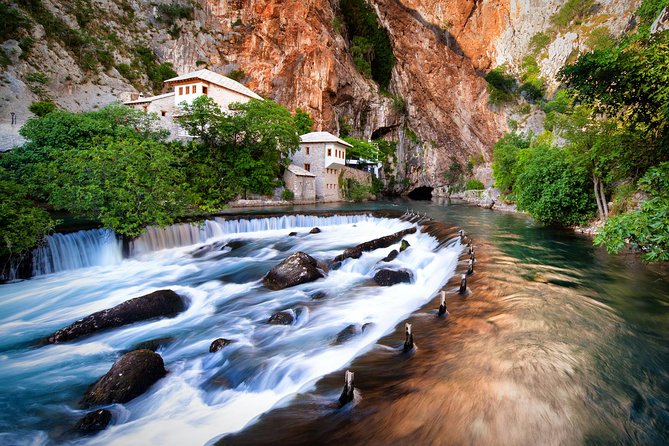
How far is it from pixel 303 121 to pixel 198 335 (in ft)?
128

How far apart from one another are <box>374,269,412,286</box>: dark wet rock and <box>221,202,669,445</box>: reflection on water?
2.40 metres

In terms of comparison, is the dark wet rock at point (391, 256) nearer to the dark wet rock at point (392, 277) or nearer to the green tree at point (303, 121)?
the dark wet rock at point (392, 277)

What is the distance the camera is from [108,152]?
13.4m

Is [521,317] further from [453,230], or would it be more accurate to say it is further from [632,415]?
[453,230]

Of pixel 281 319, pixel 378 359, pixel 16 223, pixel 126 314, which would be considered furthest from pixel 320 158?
pixel 378 359

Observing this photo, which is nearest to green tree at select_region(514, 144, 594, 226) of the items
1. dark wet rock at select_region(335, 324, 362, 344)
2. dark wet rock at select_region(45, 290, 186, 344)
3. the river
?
the river

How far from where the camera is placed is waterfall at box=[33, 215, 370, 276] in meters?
12.1

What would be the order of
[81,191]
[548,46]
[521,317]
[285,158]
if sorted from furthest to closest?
[548,46] → [285,158] → [81,191] → [521,317]

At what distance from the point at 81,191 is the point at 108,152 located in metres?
1.84

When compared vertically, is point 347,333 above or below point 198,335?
above

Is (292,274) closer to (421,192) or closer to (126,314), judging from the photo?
(126,314)

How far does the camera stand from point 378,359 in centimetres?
543

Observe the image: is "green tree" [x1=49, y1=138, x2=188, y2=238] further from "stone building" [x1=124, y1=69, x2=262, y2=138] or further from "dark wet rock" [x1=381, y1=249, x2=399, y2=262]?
"stone building" [x1=124, y1=69, x2=262, y2=138]

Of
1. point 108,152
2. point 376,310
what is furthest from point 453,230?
point 108,152
